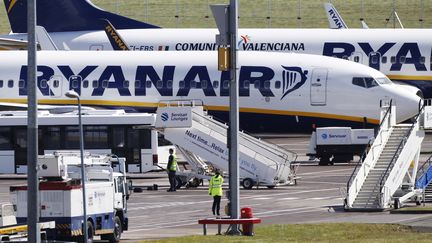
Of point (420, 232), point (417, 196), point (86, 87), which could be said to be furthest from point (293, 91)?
point (420, 232)

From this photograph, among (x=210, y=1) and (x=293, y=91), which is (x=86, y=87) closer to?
(x=293, y=91)

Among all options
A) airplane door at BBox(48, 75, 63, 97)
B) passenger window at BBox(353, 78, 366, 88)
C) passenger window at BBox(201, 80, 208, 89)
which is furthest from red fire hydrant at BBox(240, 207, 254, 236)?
airplane door at BBox(48, 75, 63, 97)

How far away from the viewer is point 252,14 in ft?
458

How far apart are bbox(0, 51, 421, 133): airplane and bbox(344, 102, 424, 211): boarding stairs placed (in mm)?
12504

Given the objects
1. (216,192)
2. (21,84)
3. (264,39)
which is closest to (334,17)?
(264,39)

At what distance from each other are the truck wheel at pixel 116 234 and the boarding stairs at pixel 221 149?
17277 mm

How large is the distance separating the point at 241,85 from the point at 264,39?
13.9m

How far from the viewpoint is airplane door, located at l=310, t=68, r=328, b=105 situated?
66125 mm

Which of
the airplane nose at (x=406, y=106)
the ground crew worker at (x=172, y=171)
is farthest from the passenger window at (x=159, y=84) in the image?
the ground crew worker at (x=172, y=171)

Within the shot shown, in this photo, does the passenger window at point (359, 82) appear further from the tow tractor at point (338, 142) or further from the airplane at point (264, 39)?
the airplane at point (264, 39)

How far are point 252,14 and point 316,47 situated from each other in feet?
204

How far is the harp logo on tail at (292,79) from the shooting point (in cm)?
6638

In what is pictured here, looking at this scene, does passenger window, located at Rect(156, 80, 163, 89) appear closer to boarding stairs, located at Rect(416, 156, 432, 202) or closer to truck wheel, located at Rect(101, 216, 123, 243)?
boarding stairs, located at Rect(416, 156, 432, 202)

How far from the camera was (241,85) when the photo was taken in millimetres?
67062
